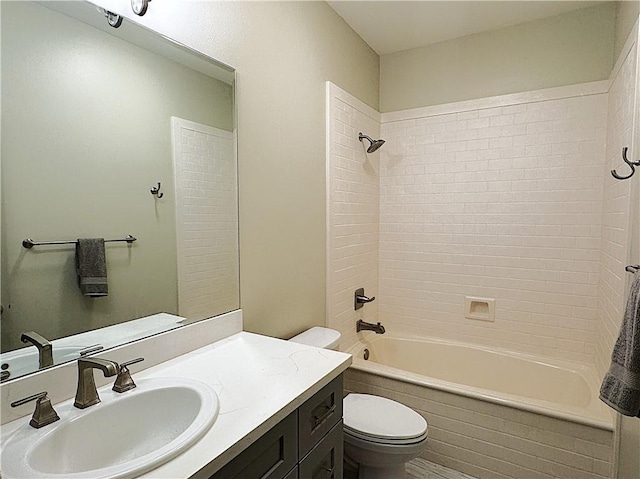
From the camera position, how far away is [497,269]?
2684 millimetres

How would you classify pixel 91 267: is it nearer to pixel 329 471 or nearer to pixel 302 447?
pixel 302 447

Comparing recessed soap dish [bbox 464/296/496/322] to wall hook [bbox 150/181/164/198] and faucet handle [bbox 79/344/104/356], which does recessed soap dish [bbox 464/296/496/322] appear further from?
faucet handle [bbox 79/344/104/356]

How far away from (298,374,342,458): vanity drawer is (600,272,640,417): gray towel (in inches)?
34.1

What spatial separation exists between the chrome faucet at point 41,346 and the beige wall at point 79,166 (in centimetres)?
2

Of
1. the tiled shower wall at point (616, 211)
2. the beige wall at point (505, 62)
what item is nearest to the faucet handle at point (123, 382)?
the tiled shower wall at point (616, 211)

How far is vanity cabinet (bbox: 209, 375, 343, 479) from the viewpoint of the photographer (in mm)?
928

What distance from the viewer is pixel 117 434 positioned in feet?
3.27

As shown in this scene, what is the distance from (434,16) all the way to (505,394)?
2.33 meters

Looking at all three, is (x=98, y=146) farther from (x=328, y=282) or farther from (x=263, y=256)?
(x=328, y=282)

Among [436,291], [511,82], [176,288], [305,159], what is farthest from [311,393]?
[511,82]

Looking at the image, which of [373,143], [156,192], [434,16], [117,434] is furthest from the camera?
[373,143]

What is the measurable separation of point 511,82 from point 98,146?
2.58 meters

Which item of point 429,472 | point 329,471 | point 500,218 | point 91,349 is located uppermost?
point 500,218

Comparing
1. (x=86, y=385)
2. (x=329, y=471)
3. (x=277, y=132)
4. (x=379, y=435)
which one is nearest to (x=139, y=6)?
(x=277, y=132)
